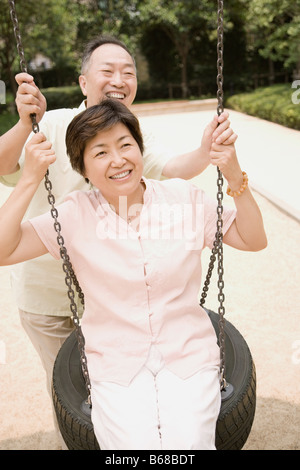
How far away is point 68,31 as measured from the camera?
2217cm

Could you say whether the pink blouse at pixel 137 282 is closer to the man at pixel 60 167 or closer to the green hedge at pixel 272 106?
the man at pixel 60 167

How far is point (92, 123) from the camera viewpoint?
1.65 meters

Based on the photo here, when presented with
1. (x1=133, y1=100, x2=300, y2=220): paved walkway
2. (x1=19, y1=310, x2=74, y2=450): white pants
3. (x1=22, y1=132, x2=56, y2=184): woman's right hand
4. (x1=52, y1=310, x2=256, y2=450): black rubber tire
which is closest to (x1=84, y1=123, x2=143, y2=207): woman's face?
(x1=22, y1=132, x2=56, y2=184): woman's right hand

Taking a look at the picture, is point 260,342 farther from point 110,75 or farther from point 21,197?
point 21,197

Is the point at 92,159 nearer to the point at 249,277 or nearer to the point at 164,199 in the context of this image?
the point at 164,199

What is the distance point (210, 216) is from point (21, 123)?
2.68ft

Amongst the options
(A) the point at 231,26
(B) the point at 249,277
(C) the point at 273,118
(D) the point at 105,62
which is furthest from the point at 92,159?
(A) the point at 231,26

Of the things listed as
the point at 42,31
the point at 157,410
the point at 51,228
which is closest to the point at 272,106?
the point at 42,31

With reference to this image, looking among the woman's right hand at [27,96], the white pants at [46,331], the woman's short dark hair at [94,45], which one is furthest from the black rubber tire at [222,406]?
the woman's short dark hair at [94,45]

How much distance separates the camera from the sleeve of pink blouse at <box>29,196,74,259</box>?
171 cm

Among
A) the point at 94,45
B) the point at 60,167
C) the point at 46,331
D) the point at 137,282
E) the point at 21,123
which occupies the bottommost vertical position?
the point at 46,331

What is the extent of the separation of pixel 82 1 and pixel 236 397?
24.4 metres

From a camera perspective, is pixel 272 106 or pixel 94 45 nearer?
pixel 94 45

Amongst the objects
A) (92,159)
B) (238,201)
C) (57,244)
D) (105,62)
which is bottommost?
(57,244)
